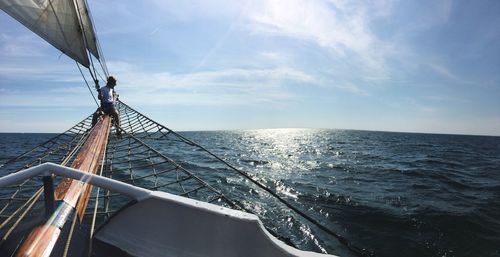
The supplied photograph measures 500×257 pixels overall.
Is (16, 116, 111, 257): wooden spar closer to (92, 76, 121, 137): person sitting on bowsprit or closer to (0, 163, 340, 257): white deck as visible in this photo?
(0, 163, 340, 257): white deck

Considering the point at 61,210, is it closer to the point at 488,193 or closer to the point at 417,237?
the point at 417,237

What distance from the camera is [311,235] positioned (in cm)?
636

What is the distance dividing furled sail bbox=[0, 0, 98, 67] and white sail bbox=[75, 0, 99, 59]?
0.04 metres

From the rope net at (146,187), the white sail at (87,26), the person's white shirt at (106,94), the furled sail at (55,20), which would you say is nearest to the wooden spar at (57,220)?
the rope net at (146,187)

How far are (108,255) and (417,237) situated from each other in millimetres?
6778

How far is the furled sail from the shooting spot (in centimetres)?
528

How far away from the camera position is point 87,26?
8906 millimetres

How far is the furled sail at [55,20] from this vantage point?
5.28 meters

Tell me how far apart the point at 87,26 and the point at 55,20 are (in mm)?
2916

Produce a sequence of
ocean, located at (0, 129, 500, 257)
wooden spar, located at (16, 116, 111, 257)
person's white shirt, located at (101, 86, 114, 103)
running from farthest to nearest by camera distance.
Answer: person's white shirt, located at (101, 86, 114, 103) < ocean, located at (0, 129, 500, 257) < wooden spar, located at (16, 116, 111, 257)

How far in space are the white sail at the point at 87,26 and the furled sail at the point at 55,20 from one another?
0.04 metres

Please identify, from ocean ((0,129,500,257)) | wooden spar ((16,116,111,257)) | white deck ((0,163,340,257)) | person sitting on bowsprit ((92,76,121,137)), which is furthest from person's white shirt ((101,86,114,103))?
white deck ((0,163,340,257))

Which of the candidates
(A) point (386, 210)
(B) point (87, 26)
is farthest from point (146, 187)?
(A) point (386, 210)

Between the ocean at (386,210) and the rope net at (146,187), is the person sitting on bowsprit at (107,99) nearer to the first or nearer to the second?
the rope net at (146,187)
